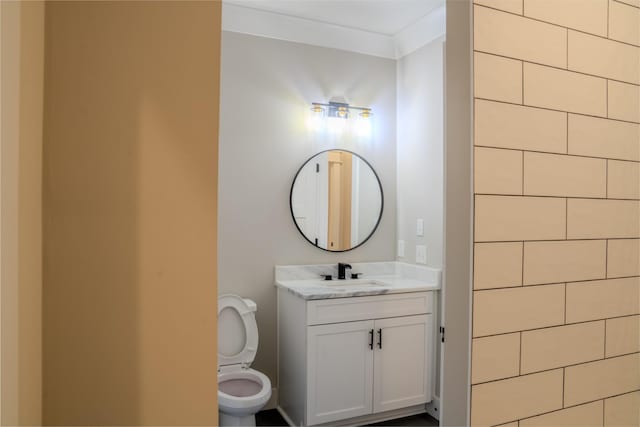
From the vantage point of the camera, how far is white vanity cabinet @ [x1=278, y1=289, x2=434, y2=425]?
254 centimetres

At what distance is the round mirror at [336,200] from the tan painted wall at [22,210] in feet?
7.63

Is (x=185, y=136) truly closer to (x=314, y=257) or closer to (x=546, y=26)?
(x=546, y=26)

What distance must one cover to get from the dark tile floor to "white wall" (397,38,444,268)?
0.96m

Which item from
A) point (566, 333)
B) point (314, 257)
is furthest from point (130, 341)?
point (314, 257)

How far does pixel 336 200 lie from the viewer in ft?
10.1

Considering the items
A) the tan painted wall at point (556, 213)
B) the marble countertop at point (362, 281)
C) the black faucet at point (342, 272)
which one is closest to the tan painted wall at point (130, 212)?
the tan painted wall at point (556, 213)

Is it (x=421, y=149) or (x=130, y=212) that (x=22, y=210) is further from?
(x=421, y=149)

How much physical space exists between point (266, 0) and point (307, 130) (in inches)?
31.9

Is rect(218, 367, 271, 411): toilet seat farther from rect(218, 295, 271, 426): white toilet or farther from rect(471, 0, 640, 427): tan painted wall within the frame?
rect(471, 0, 640, 427): tan painted wall

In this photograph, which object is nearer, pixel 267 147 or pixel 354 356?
pixel 354 356

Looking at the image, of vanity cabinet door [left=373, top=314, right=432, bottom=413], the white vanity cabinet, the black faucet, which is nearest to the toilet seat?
the white vanity cabinet

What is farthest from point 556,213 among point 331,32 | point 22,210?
point 331,32

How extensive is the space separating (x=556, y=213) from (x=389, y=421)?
210 cm

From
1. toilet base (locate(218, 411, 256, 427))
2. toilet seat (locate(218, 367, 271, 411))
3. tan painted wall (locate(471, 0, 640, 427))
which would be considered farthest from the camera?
toilet base (locate(218, 411, 256, 427))
